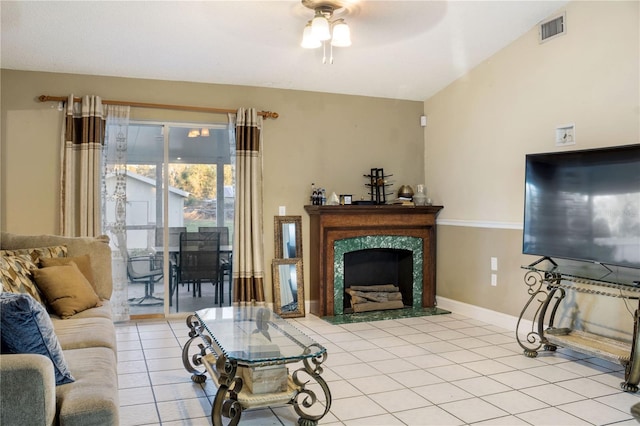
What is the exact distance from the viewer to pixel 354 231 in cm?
552

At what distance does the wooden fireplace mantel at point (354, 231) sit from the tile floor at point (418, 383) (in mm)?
718

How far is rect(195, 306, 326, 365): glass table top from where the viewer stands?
2.54 m

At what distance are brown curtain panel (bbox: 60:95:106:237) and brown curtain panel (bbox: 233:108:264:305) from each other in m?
1.34

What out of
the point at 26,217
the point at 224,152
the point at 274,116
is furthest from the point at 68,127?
the point at 274,116

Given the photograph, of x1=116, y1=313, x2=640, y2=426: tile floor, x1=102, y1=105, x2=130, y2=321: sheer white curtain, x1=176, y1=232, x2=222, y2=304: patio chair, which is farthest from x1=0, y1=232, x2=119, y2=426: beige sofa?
x1=176, y1=232, x2=222, y2=304: patio chair

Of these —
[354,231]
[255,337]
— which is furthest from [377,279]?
[255,337]

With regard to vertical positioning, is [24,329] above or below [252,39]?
below

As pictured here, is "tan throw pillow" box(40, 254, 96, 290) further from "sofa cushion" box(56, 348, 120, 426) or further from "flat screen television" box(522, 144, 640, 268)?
"flat screen television" box(522, 144, 640, 268)

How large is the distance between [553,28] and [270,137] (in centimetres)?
291

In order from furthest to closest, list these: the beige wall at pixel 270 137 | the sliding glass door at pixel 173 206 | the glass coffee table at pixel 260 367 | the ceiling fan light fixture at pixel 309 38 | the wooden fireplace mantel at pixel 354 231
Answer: the wooden fireplace mantel at pixel 354 231, the sliding glass door at pixel 173 206, the beige wall at pixel 270 137, the ceiling fan light fixture at pixel 309 38, the glass coffee table at pixel 260 367

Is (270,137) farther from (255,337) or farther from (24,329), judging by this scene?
(24,329)

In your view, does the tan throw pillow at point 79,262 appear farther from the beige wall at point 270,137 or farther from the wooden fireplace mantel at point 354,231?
the wooden fireplace mantel at point 354,231

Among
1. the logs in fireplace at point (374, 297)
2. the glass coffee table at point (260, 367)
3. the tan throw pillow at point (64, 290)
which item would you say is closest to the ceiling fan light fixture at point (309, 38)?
the glass coffee table at point (260, 367)

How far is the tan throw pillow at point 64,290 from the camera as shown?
10.8ft
